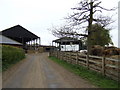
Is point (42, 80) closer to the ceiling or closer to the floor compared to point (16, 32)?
closer to the floor

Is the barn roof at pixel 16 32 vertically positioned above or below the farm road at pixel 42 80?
above

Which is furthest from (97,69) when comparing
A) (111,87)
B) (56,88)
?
(56,88)

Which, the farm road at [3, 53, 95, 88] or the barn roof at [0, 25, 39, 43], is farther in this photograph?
the barn roof at [0, 25, 39, 43]

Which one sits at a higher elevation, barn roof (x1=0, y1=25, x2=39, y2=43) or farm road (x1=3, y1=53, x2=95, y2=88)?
barn roof (x1=0, y1=25, x2=39, y2=43)

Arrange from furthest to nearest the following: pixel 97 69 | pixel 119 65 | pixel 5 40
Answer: pixel 5 40
pixel 97 69
pixel 119 65

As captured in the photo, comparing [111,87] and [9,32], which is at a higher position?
[9,32]

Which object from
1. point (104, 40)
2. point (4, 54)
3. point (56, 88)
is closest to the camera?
point (56, 88)

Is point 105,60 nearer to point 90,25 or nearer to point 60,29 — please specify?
point 90,25

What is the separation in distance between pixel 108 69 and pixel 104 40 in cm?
3413

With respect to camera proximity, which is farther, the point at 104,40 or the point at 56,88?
the point at 104,40

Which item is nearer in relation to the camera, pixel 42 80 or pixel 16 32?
pixel 42 80

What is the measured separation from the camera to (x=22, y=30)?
4953 cm

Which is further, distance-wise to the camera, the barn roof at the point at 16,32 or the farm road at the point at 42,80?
the barn roof at the point at 16,32

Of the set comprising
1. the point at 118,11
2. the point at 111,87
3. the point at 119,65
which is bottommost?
the point at 111,87
